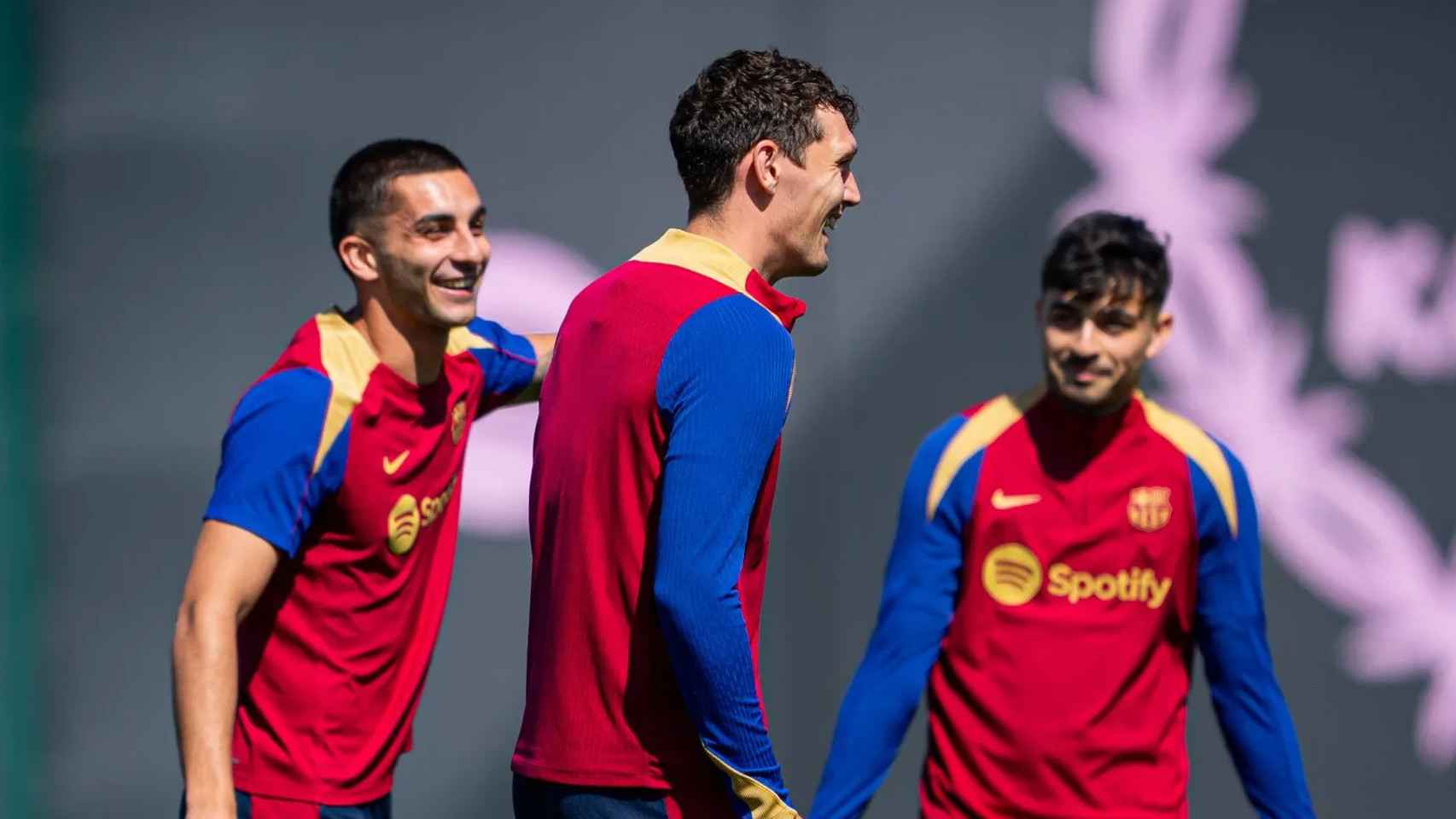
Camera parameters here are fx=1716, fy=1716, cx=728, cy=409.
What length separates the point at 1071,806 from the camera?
9.28ft

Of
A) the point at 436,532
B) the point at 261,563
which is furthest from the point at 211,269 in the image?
the point at 261,563

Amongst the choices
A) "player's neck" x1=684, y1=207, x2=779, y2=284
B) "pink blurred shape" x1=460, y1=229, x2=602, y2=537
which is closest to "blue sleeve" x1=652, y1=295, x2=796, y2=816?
"player's neck" x1=684, y1=207, x2=779, y2=284

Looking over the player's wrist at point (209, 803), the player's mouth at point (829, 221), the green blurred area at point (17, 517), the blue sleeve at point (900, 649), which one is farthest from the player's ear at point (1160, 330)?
the green blurred area at point (17, 517)

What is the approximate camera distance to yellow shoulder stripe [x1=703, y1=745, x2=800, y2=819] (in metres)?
2.09

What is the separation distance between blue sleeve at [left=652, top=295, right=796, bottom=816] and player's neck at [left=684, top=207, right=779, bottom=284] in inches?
8.0

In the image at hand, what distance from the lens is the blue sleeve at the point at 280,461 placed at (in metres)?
2.62

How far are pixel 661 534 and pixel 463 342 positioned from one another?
1.29 metres

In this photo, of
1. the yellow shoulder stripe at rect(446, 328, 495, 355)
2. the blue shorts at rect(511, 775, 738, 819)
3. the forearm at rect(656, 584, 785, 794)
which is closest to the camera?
the forearm at rect(656, 584, 785, 794)

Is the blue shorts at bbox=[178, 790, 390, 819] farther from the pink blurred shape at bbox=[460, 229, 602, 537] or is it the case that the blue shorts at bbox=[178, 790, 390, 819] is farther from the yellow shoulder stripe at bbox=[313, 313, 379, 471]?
the pink blurred shape at bbox=[460, 229, 602, 537]

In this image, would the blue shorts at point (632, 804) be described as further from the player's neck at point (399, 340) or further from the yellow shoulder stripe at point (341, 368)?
the player's neck at point (399, 340)

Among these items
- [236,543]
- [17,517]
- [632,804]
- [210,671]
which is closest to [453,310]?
[236,543]

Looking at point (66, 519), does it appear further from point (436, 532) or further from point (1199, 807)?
point (1199, 807)

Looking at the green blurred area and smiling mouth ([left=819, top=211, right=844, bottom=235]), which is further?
the green blurred area

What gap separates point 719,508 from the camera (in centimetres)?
203
